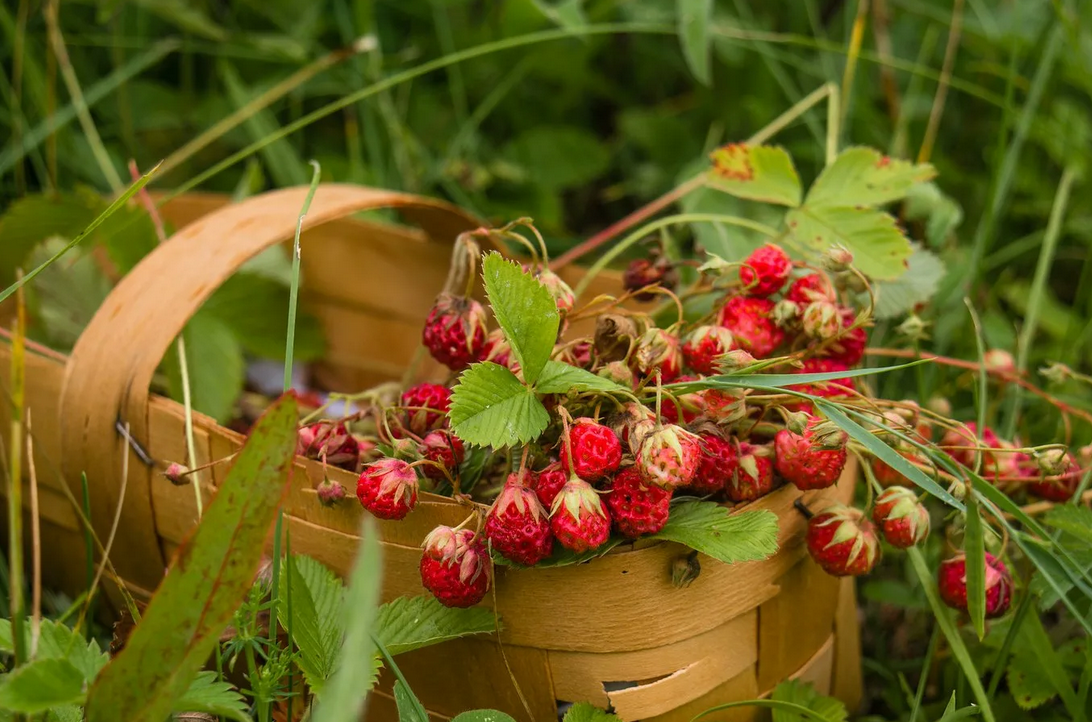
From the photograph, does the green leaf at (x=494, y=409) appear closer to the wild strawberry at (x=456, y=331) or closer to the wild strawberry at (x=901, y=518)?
the wild strawberry at (x=456, y=331)

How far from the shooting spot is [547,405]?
2.25 ft

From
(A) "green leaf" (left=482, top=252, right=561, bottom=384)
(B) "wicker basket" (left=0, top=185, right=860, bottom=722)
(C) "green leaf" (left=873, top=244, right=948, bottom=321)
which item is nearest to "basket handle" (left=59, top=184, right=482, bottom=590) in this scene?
(B) "wicker basket" (left=0, top=185, right=860, bottom=722)

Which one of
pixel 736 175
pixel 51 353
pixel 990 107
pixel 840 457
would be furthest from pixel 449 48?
pixel 840 457

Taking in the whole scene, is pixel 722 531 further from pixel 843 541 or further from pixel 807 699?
pixel 807 699

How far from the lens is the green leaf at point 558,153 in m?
1.53

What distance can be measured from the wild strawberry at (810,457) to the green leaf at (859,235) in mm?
223

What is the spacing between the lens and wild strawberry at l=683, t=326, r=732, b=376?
71 cm

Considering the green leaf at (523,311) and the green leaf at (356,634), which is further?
the green leaf at (523,311)

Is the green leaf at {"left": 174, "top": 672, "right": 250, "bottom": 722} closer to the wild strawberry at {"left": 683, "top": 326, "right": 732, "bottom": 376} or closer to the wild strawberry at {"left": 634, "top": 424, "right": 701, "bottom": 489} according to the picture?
the wild strawberry at {"left": 634, "top": 424, "right": 701, "bottom": 489}

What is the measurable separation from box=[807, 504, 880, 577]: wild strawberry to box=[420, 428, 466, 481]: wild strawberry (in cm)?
26

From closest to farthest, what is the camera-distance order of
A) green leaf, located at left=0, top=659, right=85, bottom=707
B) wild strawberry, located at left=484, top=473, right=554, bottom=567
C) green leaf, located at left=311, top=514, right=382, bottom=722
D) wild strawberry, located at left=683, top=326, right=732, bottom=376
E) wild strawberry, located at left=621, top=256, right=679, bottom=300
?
1. green leaf, located at left=311, top=514, right=382, bottom=722
2. green leaf, located at left=0, top=659, right=85, bottom=707
3. wild strawberry, located at left=484, top=473, right=554, bottom=567
4. wild strawberry, located at left=683, top=326, right=732, bottom=376
5. wild strawberry, located at left=621, top=256, right=679, bottom=300

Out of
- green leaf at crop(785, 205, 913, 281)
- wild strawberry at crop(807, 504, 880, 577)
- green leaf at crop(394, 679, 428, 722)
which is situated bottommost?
green leaf at crop(394, 679, 428, 722)

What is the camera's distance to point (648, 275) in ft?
2.70

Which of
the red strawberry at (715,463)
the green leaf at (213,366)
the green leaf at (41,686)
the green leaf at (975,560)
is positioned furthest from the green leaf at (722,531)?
the green leaf at (213,366)
